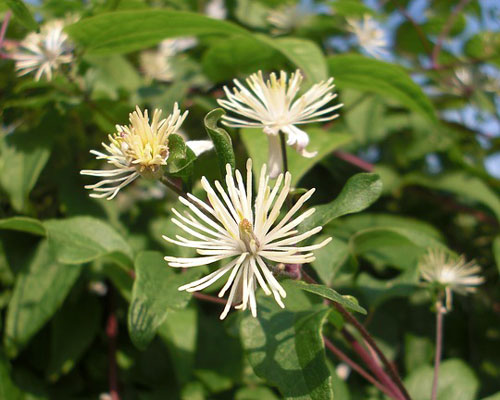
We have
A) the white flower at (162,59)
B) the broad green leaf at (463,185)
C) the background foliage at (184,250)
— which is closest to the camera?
the background foliage at (184,250)

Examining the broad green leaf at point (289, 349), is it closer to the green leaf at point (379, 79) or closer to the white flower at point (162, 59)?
the green leaf at point (379, 79)

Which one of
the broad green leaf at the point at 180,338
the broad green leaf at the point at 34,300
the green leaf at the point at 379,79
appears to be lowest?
the broad green leaf at the point at 180,338

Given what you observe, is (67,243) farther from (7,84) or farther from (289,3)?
(289,3)

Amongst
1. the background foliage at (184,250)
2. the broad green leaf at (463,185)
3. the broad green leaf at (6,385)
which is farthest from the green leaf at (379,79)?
the broad green leaf at (6,385)

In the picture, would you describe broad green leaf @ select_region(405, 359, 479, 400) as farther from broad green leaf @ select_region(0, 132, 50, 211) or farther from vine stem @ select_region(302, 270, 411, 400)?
broad green leaf @ select_region(0, 132, 50, 211)

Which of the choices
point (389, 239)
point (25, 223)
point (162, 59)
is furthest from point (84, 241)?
point (162, 59)

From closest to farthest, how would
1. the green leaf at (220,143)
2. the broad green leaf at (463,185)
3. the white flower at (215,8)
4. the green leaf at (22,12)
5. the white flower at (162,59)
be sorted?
the green leaf at (220,143) < the green leaf at (22,12) < the broad green leaf at (463,185) < the white flower at (162,59) < the white flower at (215,8)

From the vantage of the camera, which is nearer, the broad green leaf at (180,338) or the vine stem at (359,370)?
the vine stem at (359,370)

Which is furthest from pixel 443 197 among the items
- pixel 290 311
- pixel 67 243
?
pixel 67 243
